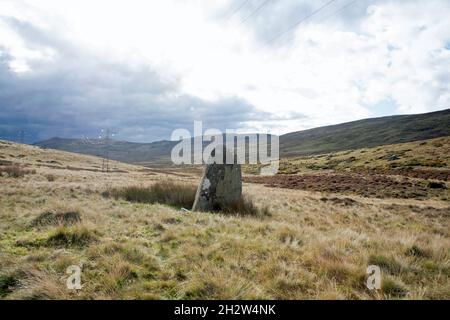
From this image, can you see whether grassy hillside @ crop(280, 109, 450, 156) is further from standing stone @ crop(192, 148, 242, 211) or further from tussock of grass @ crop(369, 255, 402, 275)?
tussock of grass @ crop(369, 255, 402, 275)

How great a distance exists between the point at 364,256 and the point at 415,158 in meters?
70.8

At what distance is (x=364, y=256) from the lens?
Result: 5695 millimetres

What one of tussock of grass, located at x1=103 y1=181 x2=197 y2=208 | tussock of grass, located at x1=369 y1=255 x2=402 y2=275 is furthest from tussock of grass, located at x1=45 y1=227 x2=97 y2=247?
tussock of grass, located at x1=103 y1=181 x2=197 y2=208

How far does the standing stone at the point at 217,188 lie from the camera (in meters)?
12.8

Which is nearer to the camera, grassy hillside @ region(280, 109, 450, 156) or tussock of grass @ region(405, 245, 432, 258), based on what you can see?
tussock of grass @ region(405, 245, 432, 258)

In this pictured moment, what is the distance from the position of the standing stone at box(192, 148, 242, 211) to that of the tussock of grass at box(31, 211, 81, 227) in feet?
16.5

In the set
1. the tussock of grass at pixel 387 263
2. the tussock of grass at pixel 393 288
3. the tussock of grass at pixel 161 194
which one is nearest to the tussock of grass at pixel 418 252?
the tussock of grass at pixel 387 263

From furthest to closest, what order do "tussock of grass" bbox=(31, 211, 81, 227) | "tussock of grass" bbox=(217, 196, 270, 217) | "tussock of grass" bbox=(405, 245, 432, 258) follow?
1. "tussock of grass" bbox=(217, 196, 270, 217)
2. "tussock of grass" bbox=(31, 211, 81, 227)
3. "tussock of grass" bbox=(405, 245, 432, 258)

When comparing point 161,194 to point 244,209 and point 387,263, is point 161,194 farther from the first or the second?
point 387,263

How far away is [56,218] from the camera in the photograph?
874 cm

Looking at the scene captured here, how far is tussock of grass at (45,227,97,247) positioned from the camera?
6.61 metres

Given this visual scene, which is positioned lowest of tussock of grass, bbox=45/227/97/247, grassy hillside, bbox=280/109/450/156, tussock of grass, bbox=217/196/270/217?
tussock of grass, bbox=217/196/270/217
